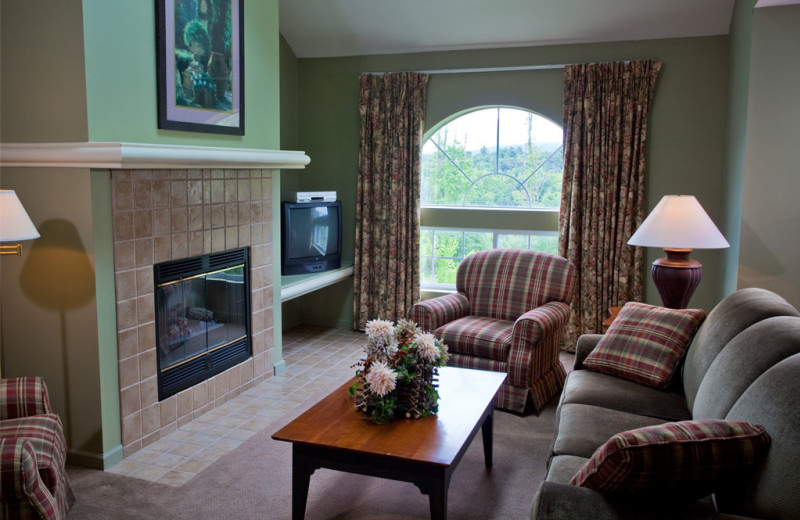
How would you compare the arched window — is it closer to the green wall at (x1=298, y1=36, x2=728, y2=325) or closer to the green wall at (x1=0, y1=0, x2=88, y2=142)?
the green wall at (x1=298, y1=36, x2=728, y2=325)

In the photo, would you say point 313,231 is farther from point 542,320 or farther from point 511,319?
point 542,320

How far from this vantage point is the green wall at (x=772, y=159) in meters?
3.86

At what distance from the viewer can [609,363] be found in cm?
331

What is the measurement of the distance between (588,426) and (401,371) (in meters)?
0.77

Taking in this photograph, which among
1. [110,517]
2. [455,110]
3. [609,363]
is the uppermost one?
[455,110]

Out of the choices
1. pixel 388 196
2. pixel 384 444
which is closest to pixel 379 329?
pixel 384 444

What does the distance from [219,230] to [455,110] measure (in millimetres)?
2504

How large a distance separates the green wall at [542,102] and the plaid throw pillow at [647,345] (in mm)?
1742

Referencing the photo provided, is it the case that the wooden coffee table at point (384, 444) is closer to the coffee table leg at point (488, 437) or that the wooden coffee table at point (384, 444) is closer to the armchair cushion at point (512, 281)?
the coffee table leg at point (488, 437)

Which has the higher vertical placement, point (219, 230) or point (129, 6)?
point (129, 6)

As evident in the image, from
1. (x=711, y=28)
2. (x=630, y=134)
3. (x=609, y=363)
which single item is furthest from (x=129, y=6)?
(x=711, y=28)

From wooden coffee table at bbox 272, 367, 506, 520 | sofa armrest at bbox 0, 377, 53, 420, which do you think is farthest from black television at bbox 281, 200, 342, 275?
sofa armrest at bbox 0, 377, 53, 420

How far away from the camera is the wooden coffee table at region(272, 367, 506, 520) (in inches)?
99.0

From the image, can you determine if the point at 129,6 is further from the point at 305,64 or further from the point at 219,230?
the point at 305,64
